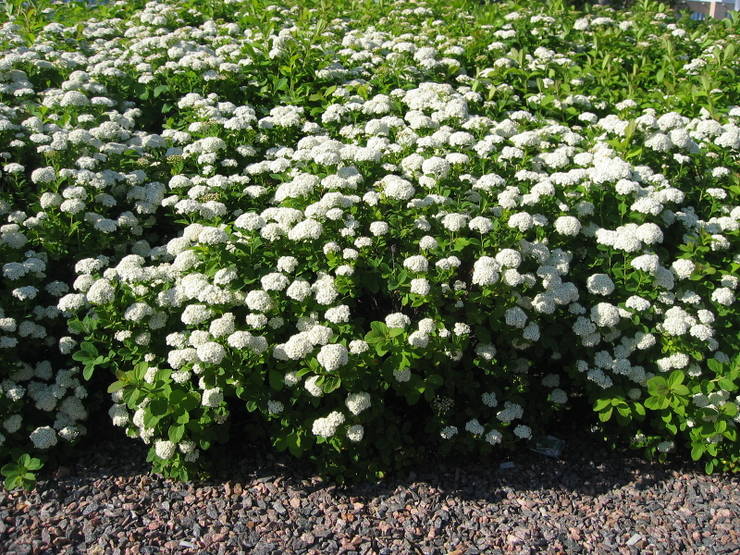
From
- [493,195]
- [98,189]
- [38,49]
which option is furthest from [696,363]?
[38,49]

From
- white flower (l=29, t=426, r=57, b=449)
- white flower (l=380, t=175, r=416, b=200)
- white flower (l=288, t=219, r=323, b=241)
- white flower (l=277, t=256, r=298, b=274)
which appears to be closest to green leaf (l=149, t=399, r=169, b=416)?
white flower (l=29, t=426, r=57, b=449)

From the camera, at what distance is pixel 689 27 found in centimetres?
870

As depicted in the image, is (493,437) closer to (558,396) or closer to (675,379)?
(558,396)

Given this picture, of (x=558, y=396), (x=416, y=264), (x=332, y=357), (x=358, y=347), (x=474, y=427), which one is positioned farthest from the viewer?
(x=558, y=396)

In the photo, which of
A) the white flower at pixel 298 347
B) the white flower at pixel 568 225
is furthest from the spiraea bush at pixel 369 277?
the white flower at pixel 568 225

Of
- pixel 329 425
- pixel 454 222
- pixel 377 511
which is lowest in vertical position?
pixel 377 511

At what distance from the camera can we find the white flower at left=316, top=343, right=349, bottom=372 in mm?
3445

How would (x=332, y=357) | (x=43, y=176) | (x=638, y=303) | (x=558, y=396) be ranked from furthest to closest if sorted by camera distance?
(x=43, y=176) < (x=558, y=396) < (x=638, y=303) < (x=332, y=357)

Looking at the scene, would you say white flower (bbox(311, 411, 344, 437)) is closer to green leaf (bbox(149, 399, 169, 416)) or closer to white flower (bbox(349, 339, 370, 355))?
white flower (bbox(349, 339, 370, 355))

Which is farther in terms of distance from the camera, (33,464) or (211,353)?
(33,464)

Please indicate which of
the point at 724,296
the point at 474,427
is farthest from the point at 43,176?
the point at 724,296

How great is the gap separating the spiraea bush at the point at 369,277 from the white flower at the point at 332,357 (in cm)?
1

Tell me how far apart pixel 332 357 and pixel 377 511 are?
104cm

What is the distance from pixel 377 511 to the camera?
3857 millimetres
